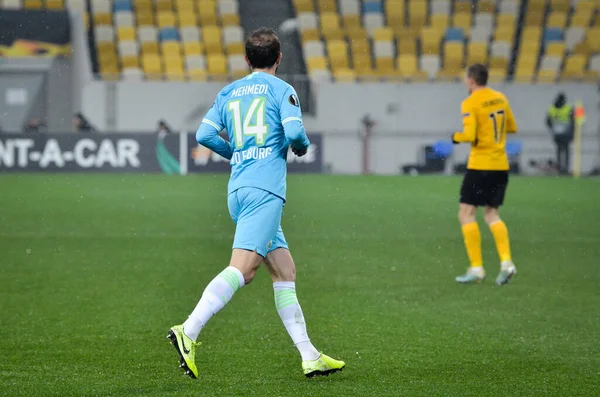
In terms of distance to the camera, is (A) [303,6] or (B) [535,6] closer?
(A) [303,6]

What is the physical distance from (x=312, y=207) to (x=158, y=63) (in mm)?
15512

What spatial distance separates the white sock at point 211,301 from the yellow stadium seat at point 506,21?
29.6m

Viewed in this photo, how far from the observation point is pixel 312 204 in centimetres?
1842

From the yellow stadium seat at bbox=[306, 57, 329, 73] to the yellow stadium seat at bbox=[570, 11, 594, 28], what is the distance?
7.78m

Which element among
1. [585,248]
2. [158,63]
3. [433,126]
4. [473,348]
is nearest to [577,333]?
[473,348]

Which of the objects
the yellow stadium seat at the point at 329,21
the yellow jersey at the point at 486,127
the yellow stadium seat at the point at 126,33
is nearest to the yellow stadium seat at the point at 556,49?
the yellow stadium seat at the point at 329,21

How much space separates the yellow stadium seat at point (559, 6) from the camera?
3472cm

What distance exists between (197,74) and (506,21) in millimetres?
9431

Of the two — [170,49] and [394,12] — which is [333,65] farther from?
[170,49]

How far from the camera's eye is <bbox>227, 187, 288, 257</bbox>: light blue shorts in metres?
5.60

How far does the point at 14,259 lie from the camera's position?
1130cm

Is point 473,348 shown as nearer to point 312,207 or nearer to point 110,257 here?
point 110,257

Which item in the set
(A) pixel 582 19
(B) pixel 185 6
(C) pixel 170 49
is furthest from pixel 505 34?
(C) pixel 170 49

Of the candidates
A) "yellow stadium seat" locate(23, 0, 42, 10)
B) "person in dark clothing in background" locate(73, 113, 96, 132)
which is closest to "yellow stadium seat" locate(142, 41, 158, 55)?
"yellow stadium seat" locate(23, 0, 42, 10)
